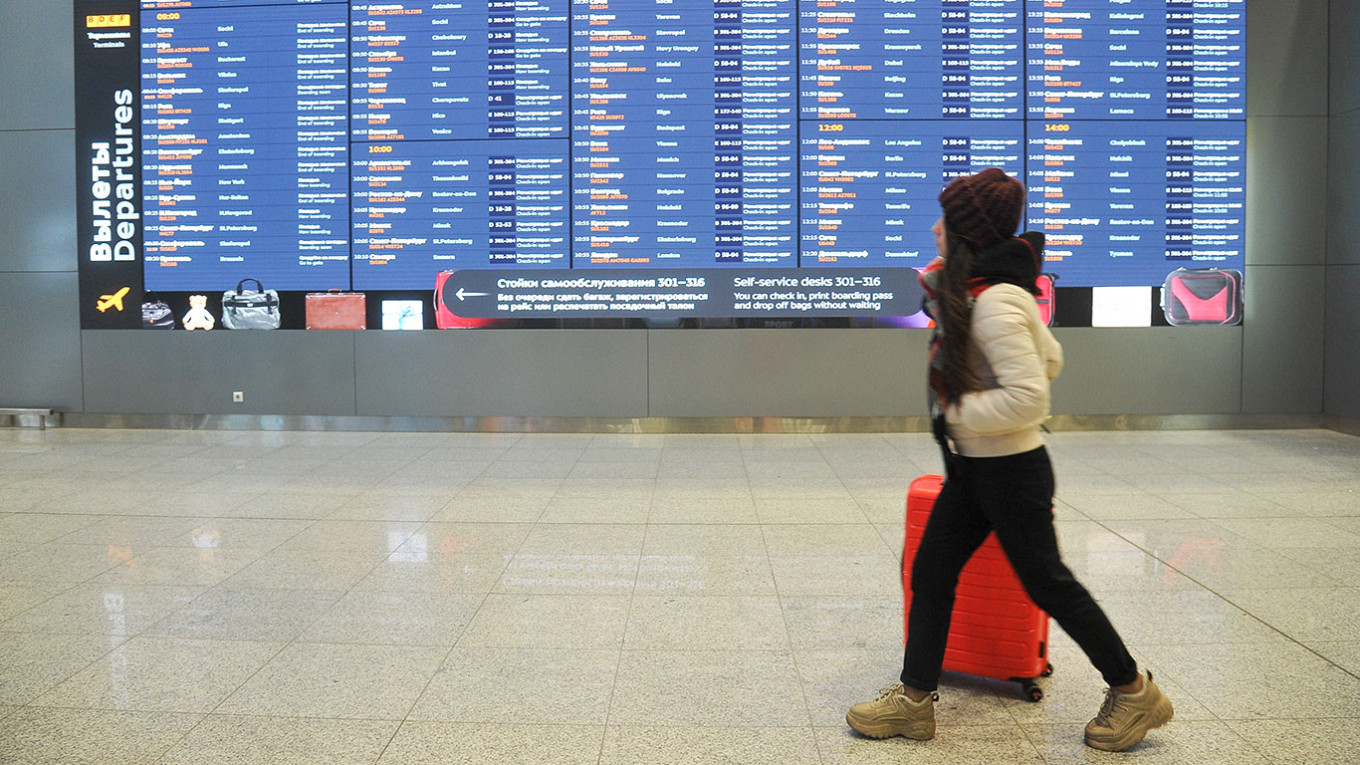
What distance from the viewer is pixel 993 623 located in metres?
2.80

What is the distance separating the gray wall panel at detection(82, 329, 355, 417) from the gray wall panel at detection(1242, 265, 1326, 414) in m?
7.40

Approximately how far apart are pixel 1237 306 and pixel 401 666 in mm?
7379

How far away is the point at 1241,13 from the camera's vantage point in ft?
25.3

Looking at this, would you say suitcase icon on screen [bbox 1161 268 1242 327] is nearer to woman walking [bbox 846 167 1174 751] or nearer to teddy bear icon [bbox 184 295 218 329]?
woman walking [bbox 846 167 1174 751]

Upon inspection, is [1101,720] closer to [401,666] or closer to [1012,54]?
[401,666]

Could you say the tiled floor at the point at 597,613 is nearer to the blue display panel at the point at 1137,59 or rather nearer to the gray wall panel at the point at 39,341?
the gray wall panel at the point at 39,341

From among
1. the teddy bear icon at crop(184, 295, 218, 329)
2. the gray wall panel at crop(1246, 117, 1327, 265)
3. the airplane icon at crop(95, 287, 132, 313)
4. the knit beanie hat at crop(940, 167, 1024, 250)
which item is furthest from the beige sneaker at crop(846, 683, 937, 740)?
the airplane icon at crop(95, 287, 132, 313)

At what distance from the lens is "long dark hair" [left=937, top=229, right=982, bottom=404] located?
7.71 feet

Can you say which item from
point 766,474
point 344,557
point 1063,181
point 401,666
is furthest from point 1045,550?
point 1063,181

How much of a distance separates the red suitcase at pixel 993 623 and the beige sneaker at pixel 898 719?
34cm

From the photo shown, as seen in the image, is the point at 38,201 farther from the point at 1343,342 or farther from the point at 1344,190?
the point at 1343,342

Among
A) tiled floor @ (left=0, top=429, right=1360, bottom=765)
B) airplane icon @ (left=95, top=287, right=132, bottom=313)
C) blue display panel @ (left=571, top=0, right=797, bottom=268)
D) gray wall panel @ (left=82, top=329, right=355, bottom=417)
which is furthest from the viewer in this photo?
airplane icon @ (left=95, top=287, right=132, bottom=313)

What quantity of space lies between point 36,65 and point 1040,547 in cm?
912

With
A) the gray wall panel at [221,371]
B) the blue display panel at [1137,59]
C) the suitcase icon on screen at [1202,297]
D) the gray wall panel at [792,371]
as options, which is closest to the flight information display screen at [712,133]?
the blue display panel at [1137,59]
